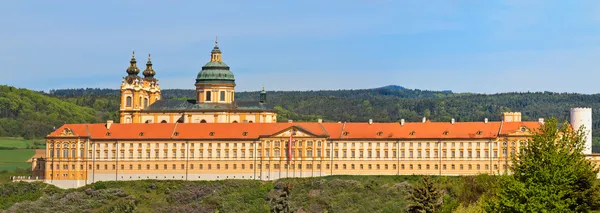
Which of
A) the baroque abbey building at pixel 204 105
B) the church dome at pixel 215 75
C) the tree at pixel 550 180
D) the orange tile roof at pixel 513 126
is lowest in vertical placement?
the tree at pixel 550 180

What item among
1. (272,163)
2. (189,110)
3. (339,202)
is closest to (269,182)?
(272,163)

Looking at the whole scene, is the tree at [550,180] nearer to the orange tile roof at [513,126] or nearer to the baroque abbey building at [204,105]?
the orange tile roof at [513,126]

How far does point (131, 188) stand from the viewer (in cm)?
11769

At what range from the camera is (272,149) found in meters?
122

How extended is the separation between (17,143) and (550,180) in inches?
5393

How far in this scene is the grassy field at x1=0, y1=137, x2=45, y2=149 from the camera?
170875 millimetres

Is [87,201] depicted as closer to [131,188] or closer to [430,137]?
[131,188]

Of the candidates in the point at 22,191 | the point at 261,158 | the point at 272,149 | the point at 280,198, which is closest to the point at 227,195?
the point at 280,198

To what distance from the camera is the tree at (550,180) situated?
49438mm

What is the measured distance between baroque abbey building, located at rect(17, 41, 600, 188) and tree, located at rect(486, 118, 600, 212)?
6647cm

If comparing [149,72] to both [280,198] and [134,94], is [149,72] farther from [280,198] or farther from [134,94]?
[280,198]

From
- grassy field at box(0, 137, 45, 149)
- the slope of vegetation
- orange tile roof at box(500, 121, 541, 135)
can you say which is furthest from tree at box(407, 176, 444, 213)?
grassy field at box(0, 137, 45, 149)

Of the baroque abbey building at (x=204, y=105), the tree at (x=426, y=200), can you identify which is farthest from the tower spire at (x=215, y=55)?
the tree at (x=426, y=200)

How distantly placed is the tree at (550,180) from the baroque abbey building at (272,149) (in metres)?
66.5
